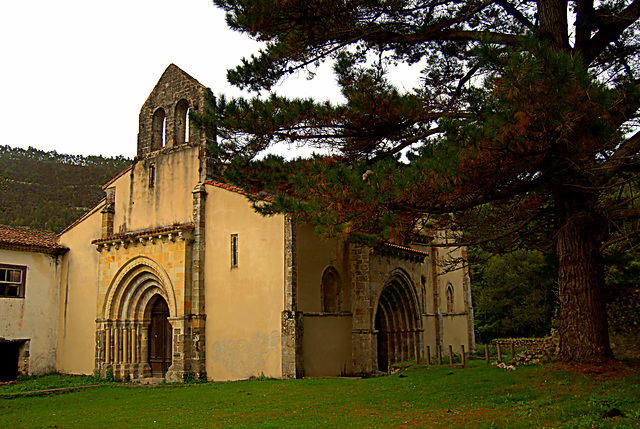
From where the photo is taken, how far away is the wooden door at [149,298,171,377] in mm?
18188

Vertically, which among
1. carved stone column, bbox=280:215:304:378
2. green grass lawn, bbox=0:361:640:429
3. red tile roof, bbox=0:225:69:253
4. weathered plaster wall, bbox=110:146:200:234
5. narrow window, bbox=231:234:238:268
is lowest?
green grass lawn, bbox=0:361:640:429

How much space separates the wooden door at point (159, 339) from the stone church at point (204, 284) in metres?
0.04

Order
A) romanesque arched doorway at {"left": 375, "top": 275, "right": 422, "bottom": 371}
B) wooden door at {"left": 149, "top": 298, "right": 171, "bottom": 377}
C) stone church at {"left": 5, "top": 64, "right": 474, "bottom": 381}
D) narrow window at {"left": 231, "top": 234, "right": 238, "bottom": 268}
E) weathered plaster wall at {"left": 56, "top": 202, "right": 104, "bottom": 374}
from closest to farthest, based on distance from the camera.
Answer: stone church at {"left": 5, "top": 64, "right": 474, "bottom": 381}
narrow window at {"left": 231, "top": 234, "right": 238, "bottom": 268}
wooden door at {"left": 149, "top": 298, "right": 171, "bottom": 377}
weathered plaster wall at {"left": 56, "top": 202, "right": 104, "bottom": 374}
romanesque arched doorway at {"left": 375, "top": 275, "right": 422, "bottom": 371}

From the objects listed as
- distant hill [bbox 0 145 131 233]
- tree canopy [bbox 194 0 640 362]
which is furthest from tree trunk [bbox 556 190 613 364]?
distant hill [bbox 0 145 131 233]

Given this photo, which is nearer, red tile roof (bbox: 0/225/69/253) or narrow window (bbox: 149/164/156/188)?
narrow window (bbox: 149/164/156/188)

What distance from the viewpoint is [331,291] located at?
682 inches

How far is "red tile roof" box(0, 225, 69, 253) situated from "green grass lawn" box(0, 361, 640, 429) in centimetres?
714

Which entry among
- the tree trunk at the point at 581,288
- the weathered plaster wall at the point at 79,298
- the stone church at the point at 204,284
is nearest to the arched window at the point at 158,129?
the stone church at the point at 204,284

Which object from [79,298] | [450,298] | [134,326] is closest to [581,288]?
[134,326]

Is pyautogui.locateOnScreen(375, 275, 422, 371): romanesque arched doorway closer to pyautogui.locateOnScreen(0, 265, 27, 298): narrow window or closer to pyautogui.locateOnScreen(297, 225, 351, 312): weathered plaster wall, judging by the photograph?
pyautogui.locateOnScreen(297, 225, 351, 312): weathered plaster wall

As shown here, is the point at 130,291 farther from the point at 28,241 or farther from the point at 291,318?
the point at 291,318

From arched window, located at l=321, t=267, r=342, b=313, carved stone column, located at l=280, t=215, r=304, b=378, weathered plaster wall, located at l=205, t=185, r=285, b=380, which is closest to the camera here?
carved stone column, located at l=280, t=215, r=304, b=378

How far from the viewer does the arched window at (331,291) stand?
1702 cm

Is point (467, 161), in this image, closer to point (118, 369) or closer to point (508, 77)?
point (508, 77)
